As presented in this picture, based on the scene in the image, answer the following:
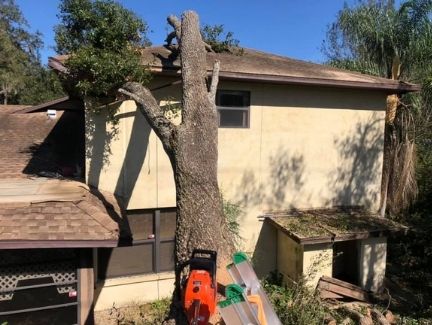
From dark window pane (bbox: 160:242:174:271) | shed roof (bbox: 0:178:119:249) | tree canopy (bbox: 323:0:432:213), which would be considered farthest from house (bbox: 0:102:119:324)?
tree canopy (bbox: 323:0:432:213)

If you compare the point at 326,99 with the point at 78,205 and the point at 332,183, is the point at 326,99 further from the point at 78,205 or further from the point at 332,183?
the point at 78,205

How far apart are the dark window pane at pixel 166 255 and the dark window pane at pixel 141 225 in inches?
17.5

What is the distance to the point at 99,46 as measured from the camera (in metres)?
6.89

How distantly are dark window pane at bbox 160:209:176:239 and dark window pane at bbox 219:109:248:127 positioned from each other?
2.46 meters

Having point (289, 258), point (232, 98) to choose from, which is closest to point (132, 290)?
point (289, 258)

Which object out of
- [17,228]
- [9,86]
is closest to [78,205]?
[17,228]

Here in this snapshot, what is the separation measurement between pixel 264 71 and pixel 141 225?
15.3ft

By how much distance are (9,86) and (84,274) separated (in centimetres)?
2549

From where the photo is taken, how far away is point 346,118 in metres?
10.2

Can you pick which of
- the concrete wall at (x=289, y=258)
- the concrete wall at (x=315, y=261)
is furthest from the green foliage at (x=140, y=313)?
the concrete wall at (x=315, y=261)

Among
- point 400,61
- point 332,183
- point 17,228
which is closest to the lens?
point 17,228

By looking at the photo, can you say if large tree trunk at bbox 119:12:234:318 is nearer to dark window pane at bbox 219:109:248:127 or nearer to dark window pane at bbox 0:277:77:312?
dark window pane at bbox 219:109:248:127

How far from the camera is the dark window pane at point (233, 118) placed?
9008mm

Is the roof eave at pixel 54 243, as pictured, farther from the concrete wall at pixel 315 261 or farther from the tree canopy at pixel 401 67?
the tree canopy at pixel 401 67
